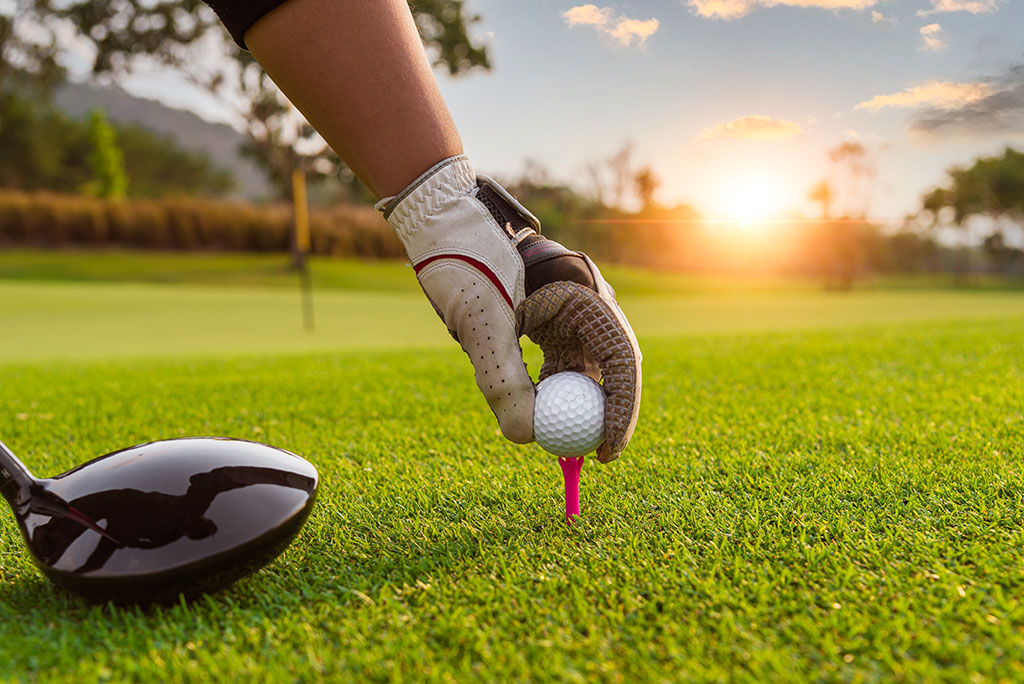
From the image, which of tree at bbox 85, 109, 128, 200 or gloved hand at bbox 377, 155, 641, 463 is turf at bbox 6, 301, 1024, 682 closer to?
gloved hand at bbox 377, 155, 641, 463

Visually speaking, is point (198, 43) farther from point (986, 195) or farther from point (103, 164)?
point (986, 195)

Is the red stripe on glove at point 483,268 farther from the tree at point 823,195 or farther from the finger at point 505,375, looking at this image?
the tree at point 823,195

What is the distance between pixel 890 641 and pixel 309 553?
961 millimetres

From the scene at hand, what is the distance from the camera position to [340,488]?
174 cm

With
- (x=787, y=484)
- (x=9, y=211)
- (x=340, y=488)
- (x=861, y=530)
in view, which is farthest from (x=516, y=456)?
(x=9, y=211)

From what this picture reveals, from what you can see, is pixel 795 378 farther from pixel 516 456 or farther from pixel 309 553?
pixel 309 553

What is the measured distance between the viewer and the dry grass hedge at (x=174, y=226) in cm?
2361

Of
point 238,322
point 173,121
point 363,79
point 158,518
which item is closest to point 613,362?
point 363,79

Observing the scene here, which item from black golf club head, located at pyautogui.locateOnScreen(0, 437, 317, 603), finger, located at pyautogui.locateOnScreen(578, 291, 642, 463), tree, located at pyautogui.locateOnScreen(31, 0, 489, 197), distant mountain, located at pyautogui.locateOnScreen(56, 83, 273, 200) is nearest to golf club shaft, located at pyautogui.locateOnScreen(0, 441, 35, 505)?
black golf club head, located at pyautogui.locateOnScreen(0, 437, 317, 603)

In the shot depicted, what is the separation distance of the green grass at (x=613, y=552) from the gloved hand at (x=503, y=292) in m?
0.26

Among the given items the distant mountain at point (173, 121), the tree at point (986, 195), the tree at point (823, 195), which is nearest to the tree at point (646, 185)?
the tree at point (823, 195)

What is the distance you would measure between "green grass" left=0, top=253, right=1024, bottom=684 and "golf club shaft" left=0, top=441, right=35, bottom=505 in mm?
173

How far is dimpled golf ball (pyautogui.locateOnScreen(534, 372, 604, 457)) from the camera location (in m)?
1.31

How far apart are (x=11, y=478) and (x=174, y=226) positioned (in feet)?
84.8
